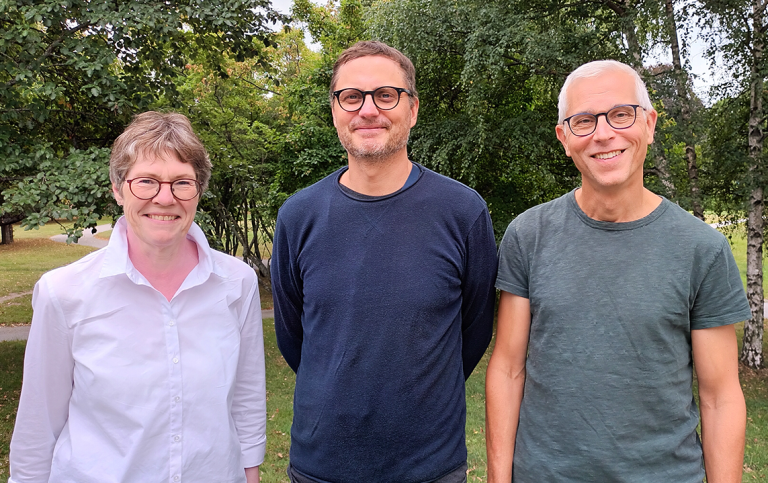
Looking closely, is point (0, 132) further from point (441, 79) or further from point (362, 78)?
point (441, 79)

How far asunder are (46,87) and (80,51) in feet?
1.86

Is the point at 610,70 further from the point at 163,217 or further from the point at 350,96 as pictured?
the point at 163,217

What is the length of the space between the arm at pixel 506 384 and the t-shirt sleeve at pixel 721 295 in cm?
57

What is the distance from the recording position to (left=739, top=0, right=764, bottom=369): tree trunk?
8555 mm

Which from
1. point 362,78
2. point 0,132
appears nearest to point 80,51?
point 0,132

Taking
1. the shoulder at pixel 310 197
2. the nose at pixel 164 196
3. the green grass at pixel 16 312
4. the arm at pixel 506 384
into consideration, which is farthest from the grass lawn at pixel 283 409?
the nose at pixel 164 196

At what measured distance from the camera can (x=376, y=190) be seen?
2.17 meters

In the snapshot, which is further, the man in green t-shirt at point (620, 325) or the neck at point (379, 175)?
the neck at point (379, 175)

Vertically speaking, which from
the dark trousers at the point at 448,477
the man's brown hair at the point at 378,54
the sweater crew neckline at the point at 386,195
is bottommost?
the dark trousers at the point at 448,477

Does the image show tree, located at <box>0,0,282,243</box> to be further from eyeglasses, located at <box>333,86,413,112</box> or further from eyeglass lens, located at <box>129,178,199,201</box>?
eyeglasses, located at <box>333,86,413,112</box>

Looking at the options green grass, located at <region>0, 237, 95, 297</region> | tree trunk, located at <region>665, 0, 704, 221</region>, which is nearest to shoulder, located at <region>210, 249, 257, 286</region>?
tree trunk, located at <region>665, 0, 704, 221</region>

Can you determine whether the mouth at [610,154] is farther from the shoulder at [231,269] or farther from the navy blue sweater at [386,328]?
the shoulder at [231,269]

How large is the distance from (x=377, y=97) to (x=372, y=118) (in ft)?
0.32

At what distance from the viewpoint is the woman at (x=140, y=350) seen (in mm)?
1866
